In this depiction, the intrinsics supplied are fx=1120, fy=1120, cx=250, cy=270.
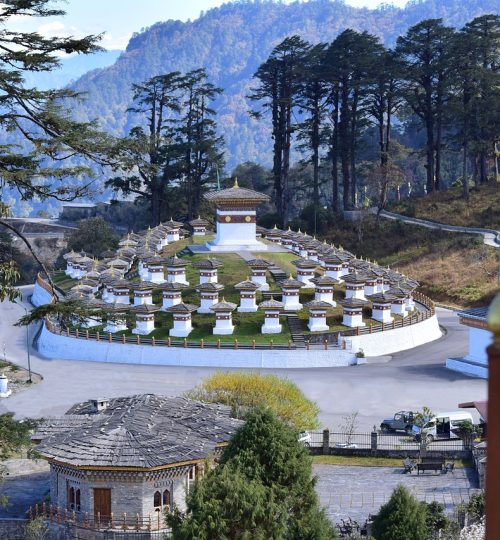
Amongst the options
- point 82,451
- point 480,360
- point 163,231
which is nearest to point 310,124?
point 163,231

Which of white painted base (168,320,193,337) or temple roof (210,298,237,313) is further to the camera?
white painted base (168,320,193,337)

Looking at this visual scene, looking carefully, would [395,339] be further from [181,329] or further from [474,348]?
[181,329]

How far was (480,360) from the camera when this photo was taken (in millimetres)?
45844

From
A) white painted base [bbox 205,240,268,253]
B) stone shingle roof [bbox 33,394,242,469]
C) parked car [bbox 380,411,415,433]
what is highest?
white painted base [bbox 205,240,268,253]

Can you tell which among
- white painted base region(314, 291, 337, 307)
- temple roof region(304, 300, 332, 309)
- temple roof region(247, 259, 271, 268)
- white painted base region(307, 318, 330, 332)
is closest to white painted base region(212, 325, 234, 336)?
white painted base region(307, 318, 330, 332)

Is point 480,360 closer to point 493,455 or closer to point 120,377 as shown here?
point 120,377

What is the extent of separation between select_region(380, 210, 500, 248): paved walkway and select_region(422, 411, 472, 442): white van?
3121 cm

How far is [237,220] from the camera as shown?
200 feet

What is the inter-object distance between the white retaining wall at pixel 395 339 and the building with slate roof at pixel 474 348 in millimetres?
4237

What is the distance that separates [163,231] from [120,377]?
2474 cm

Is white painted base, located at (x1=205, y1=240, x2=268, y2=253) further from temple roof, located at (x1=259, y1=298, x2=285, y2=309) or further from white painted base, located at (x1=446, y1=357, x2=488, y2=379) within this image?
white painted base, located at (x1=446, y1=357, x2=488, y2=379)

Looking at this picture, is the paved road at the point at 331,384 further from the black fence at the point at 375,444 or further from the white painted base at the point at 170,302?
the white painted base at the point at 170,302

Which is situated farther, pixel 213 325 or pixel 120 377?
pixel 213 325

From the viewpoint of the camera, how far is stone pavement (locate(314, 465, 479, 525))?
29.2 meters
